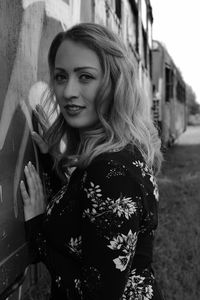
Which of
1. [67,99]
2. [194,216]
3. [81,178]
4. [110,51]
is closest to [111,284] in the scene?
[81,178]

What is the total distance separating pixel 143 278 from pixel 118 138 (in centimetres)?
46

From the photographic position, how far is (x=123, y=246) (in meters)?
1.25

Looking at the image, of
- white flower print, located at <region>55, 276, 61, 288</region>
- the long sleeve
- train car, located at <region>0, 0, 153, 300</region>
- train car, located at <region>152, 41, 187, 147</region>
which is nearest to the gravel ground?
train car, located at <region>0, 0, 153, 300</region>

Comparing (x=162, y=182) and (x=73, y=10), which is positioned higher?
(x=73, y=10)

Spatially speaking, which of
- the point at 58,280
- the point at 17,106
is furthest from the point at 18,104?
the point at 58,280

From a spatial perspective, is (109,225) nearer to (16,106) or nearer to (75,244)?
(75,244)

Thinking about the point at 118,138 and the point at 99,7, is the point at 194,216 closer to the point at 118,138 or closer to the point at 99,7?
the point at 99,7

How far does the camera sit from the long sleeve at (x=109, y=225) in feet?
4.06

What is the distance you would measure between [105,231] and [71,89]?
19.1 inches

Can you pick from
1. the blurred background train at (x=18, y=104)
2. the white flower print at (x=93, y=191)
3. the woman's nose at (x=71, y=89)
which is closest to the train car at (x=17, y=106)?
the blurred background train at (x=18, y=104)

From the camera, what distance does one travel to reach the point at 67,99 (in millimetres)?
1467

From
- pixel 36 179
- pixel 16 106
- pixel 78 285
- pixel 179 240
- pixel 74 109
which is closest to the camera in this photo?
pixel 78 285

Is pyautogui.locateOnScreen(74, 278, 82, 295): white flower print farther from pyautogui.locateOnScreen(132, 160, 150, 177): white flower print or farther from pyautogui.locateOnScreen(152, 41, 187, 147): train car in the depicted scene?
pyautogui.locateOnScreen(152, 41, 187, 147): train car

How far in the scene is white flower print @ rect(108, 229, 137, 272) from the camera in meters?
1.24
